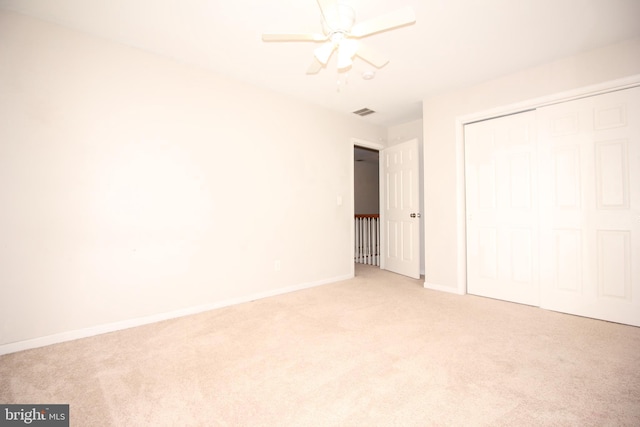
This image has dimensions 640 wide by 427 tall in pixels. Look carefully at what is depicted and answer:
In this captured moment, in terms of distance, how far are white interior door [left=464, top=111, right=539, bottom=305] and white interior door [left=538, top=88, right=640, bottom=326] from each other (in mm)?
118

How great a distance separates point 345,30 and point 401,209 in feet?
10.3

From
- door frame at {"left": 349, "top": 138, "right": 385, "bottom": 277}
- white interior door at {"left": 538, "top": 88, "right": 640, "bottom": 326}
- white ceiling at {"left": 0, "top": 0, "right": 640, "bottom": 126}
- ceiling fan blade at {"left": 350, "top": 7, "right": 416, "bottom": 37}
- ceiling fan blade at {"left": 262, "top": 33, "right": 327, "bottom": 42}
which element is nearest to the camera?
ceiling fan blade at {"left": 350, "top": 7, "right": 416, "bottom": 37}

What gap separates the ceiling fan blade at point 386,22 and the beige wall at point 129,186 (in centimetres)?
187

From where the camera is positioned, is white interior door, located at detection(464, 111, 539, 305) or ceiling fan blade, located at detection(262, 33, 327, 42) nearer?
ceiling fan blade, located at detection(262, 33, 327, 42)

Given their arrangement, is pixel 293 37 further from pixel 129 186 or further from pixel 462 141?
pixel 462 141

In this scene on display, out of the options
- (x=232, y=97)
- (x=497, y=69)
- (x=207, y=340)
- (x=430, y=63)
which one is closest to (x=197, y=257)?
(x=207, y=340)

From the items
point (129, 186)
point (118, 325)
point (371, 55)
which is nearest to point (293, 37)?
point (371, 55)

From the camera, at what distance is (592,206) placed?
8.82 feet

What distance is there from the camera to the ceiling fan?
1687 millimetres

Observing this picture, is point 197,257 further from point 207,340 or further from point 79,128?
point 79,128

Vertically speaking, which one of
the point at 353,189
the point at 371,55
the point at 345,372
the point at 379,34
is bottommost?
the point at 345,372

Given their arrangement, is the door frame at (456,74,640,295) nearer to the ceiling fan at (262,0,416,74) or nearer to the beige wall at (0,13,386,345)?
the ceiling fan at (262,0,416,74)

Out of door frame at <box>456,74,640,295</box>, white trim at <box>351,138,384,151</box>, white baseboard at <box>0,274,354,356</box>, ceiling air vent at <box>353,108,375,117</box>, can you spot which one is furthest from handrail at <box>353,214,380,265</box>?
white baseboard at <box>0,274,354,356</box>

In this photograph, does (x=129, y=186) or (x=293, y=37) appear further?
(x=129, y=186)
